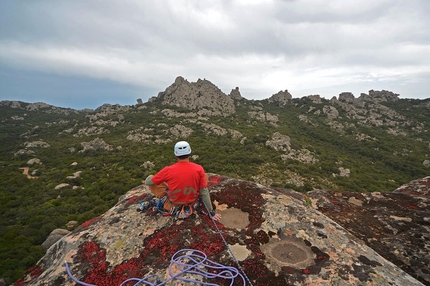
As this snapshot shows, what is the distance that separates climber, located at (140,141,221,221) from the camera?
464 cm

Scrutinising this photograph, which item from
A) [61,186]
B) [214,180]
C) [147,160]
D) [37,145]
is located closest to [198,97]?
[147,160]

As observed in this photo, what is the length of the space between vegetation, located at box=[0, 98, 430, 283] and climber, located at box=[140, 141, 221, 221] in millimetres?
14271

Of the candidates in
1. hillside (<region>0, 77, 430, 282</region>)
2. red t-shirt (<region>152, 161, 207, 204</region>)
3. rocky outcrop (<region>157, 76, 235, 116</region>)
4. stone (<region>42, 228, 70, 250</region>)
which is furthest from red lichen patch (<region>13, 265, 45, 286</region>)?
rocky outcrop (<region>157, 76, 235, 116</region>)

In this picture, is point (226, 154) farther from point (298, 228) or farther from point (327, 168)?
point (298, 228)

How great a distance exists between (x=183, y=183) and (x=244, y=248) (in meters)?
1.91

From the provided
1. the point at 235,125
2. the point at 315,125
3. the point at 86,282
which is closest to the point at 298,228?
the point at 86,282

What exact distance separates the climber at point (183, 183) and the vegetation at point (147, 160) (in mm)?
14271

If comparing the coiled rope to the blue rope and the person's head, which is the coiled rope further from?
the person's head

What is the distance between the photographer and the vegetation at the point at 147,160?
68.7 ft

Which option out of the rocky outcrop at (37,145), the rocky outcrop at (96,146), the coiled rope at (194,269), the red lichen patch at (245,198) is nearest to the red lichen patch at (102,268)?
the coiled rope at (194,269)

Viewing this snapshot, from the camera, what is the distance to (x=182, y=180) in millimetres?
4641

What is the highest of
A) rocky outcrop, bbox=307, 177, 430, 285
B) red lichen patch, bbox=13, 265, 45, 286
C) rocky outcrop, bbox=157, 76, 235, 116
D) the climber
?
rocky outcrop, bbox=157, 76, 235, 116

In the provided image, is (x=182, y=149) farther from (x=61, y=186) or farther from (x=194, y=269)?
(x=61, y=186)

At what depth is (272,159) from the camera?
41781 mm
